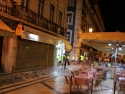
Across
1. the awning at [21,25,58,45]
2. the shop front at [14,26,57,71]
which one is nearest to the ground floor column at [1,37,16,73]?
the shop front at [14,26,57,71]

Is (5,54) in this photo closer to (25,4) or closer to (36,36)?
(36,36)

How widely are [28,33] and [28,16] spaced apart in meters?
1.47

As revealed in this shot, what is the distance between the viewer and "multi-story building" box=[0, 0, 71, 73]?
51.9ft

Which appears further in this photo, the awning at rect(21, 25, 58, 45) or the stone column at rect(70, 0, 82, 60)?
the stone column at rect(70, 0, 82, 60)

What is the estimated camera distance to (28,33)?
18109 millimetres

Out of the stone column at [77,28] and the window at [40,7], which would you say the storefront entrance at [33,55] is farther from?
the stone column at [77,28]

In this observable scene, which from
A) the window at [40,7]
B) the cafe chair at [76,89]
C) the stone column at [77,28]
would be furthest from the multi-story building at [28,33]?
the stone column at [77,28]

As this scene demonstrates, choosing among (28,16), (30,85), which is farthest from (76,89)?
(28,16)

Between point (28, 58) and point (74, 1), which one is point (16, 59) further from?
point (74, 1)

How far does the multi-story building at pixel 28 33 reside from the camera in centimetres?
1582

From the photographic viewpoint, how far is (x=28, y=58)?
19188 millimetres

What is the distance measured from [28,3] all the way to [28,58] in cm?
486

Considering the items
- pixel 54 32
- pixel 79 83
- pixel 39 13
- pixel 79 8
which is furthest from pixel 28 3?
pixel 79 8

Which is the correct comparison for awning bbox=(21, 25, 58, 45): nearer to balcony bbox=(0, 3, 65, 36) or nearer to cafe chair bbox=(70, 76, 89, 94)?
balcony bbox=(0, 3, 65, 36)
